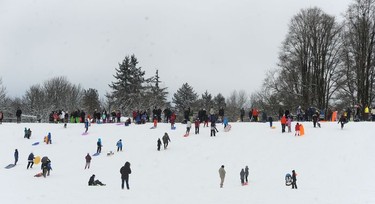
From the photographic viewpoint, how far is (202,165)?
28.6 meters

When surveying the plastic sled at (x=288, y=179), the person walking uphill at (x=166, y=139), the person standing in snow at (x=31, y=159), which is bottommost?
the plastic sled at (x=288, y=179)

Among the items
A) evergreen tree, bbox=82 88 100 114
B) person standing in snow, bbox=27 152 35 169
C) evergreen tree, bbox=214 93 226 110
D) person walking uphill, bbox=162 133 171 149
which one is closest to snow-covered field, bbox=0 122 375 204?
person standing in snow, bbox=27 152 35 169

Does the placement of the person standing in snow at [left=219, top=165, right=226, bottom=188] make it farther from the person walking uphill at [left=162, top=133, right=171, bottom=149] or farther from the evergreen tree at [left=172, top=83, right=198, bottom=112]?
the evergreen tree at [left=172, top=83, right=198, bottom=112]

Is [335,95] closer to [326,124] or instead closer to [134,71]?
[326,124]

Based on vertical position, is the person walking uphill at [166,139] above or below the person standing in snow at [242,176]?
above

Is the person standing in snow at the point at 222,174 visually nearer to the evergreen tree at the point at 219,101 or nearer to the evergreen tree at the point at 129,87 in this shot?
the evergreen tree at the point at 129,87

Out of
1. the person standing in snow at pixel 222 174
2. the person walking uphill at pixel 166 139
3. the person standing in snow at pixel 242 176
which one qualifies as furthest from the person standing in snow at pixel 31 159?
the person standing in snow at pixel 242 176

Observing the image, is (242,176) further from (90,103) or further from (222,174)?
(90,103)

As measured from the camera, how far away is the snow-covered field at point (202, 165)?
20.4 metres

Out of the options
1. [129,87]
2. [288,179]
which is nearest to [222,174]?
[288,179]

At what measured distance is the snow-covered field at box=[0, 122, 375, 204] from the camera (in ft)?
66.8

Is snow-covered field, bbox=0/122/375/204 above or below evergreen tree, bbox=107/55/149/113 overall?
below

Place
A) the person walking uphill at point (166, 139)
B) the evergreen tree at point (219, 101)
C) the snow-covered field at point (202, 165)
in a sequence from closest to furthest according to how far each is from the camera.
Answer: the snow-covered field at point (202, 165) → the person walking uphill at point (166, 139) → the evergreen tree at point (219, 101)

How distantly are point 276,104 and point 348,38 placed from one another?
10740 mm
